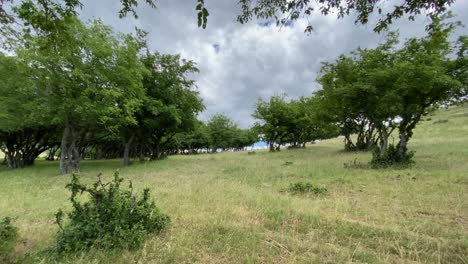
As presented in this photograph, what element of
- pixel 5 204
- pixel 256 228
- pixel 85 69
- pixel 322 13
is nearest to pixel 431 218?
pixel 256 228

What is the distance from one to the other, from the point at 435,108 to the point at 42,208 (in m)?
18.3

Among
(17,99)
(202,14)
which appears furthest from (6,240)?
(17,99)

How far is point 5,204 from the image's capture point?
23.7ft

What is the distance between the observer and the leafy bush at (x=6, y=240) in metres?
3.54

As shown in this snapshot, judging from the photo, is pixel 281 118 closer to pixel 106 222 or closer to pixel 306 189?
pixel 306 189

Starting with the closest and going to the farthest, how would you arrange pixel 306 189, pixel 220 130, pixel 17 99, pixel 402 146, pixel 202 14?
pixel 202 14 < pixel 306 189 < pixel 402 146 < pixel 17 99 < pixel 220 130

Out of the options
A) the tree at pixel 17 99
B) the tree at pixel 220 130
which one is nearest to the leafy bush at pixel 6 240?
the tree at pixel 17 99

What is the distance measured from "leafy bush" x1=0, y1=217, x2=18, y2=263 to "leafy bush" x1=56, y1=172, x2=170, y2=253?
0.59 m

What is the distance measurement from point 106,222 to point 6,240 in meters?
1.36

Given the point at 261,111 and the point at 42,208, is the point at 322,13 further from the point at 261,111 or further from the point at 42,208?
the point at 261,111

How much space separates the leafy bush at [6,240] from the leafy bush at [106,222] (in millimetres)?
593

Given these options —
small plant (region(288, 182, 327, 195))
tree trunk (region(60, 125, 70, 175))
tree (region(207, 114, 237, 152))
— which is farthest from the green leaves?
tree (region(207, 114, 237, 152))

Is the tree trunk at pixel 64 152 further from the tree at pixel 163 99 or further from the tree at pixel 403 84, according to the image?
the tree at pixel 403 84

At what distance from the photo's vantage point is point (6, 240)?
12.4ft
